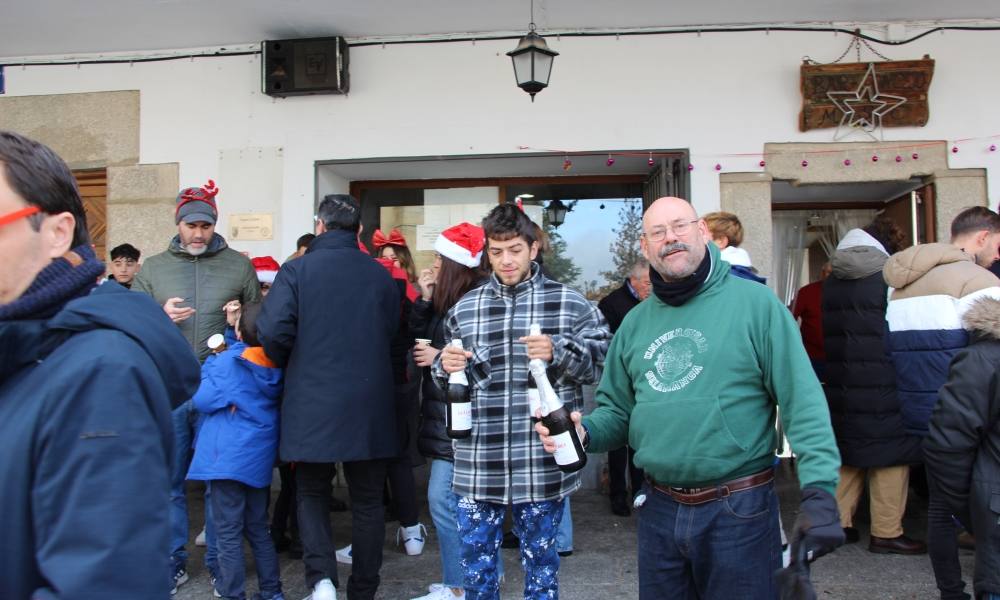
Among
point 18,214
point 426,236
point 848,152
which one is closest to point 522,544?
point 18,214

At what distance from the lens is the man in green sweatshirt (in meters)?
2.38

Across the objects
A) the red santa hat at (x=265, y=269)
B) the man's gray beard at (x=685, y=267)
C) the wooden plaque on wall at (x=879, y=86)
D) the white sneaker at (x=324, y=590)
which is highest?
the wooden plaque on wall at (x=879, y=86)

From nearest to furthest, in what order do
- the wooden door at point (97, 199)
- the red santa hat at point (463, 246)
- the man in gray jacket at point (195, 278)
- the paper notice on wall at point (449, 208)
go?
the red santa hat at point (463, 246) → the man in gray jacket at point (195, 278) → the wooden door at point (97, 199) → the paper notice on wall at point (449, 208)

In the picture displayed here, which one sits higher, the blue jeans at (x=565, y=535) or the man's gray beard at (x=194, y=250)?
the man's gray beard at (x=194, y=250)

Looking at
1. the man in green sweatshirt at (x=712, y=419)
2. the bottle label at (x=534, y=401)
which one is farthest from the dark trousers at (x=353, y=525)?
the man in green sweatshirt at (x=712, y=419)

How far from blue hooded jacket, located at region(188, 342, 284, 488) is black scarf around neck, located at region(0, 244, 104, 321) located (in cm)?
256

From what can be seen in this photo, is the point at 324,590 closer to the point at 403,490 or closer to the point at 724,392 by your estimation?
the point at 403,490

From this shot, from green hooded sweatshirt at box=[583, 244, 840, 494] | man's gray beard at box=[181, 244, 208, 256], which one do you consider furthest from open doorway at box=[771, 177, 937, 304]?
man's gray beard at box=[181, 244, 208, 256]

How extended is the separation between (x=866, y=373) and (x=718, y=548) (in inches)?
112

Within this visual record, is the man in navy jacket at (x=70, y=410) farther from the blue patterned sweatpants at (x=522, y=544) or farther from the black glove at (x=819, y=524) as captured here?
the blue patterned sweatpants at (x=522, y=544)

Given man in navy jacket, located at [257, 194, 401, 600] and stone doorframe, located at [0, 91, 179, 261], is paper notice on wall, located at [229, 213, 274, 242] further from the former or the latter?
man in navy jacket, located at [257, 194, 401, 600]

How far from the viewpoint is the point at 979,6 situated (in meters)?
6.00

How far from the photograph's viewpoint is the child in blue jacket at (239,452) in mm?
3906

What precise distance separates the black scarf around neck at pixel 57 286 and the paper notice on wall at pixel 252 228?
5.22 m
